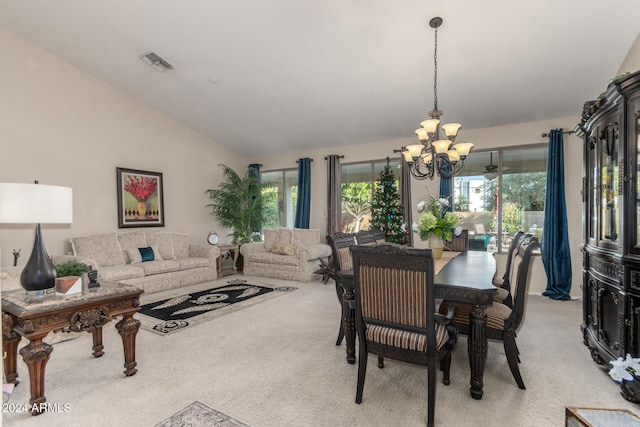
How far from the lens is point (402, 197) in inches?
243

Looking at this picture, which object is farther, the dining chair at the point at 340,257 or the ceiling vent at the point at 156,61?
the ceiling vent at the point at 156,61

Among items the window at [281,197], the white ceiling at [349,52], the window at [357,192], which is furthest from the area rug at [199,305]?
the white ceiling at [349,52]

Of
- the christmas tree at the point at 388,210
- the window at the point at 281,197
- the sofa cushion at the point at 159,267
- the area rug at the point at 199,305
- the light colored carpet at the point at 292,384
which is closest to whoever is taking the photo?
the light colored carpet at the point at 292,384

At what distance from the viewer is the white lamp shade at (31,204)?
207cm

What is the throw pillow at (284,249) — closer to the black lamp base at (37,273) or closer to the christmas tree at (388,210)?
the christmas tree at (388,210)

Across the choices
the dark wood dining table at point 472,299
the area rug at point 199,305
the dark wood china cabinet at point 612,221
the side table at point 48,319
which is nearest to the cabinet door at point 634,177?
the dark wood china cabinet at point 612,221

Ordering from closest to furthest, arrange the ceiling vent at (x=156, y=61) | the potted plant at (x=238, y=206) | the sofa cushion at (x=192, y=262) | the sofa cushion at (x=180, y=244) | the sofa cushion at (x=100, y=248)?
the ceiling vent at (x=156, y=61)
the sofa cushion at (x=100, y=248)
the sofa cushion at (x=192, y=262)
the sofa cushion at (x=180, y=244)
the potted plant at (x=238, y=206)

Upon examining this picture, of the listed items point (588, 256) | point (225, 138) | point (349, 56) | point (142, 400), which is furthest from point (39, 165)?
point (588, 256)

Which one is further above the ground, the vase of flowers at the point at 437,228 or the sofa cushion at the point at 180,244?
the vase of flowers at the point at 437,228

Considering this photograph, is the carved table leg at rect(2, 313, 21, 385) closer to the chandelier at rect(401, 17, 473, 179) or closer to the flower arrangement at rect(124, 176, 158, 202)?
the chandelier at rect(401, 17, 473, 179)

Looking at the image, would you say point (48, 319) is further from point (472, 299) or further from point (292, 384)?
point (472, 299)

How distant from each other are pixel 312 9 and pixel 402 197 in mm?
3731

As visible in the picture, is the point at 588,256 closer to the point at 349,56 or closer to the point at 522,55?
the point at 522,55

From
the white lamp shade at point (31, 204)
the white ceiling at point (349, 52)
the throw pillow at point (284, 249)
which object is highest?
the white ceiling at point (349, 52)
